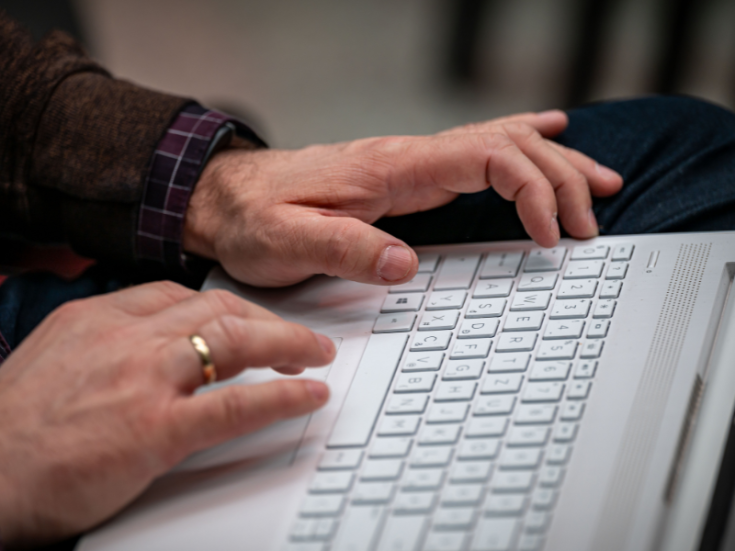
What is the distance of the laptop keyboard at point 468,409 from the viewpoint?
40cm

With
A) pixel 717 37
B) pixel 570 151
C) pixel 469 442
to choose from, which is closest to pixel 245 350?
pixel 469 442

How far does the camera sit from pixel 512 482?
406 mm

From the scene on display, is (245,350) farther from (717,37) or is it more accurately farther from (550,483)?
(717,37)

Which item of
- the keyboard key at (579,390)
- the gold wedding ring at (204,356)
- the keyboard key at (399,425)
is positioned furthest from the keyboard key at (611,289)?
the gold wedding ring at (204,356)

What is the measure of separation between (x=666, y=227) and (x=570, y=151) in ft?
0.43

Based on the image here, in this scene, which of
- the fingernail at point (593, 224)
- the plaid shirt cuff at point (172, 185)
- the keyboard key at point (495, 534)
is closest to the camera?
the keyboard key at point (495, 534)

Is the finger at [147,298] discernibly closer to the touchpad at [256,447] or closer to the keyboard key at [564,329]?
the touchpad at [256,447]

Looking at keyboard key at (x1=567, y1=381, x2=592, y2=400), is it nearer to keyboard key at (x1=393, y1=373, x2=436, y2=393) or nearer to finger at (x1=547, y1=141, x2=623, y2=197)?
keyboard key at (x1=393, y1=373, x2=436, y2=393)

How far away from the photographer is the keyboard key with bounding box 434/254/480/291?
576mm

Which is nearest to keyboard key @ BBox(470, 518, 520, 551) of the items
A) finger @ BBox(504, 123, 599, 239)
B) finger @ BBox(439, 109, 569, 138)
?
finger @ BBox(504, 123, 599, 239)

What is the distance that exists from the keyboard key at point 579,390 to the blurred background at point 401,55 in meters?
1.49

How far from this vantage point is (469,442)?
43 cm

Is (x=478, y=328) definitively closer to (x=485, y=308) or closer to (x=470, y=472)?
(x=485, y=308)

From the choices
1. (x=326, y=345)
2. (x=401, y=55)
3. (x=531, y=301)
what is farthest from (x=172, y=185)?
(x=401, y=55)
